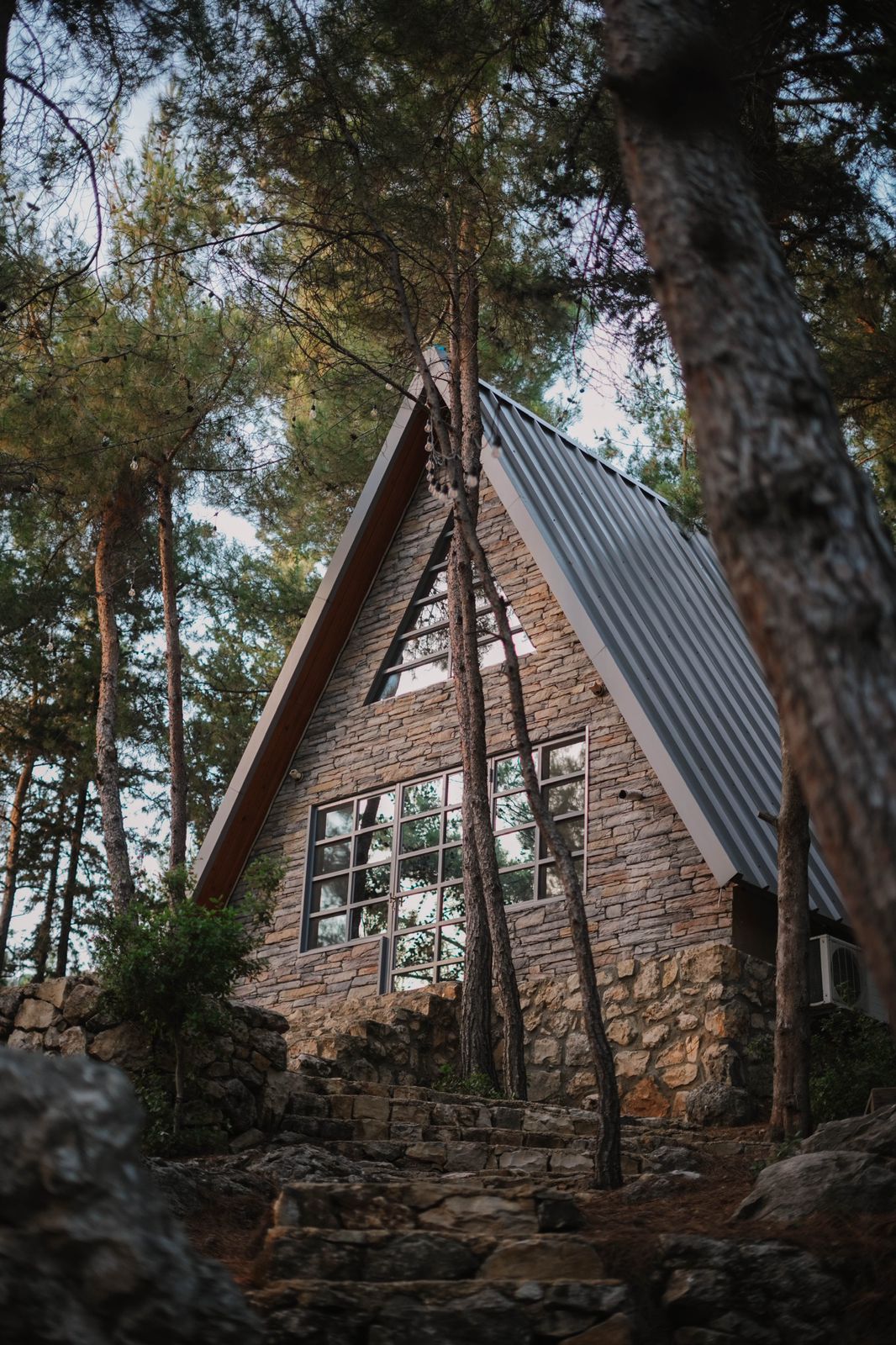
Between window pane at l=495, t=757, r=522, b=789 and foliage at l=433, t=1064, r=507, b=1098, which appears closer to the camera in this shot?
foliage at l=433, t=1064, r=507, b=1098

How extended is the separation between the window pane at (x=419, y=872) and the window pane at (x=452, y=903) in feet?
0.59

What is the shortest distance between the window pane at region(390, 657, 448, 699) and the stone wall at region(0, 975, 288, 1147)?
18.4 feet

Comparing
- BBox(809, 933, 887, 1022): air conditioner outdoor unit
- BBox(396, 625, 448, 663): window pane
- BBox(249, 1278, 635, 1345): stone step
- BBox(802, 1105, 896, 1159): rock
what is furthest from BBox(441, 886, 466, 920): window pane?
BBox(249, 1278, 635, 1345): stone step

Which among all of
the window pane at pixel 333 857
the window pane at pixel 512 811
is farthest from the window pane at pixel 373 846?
the window pane at pixel 512 811

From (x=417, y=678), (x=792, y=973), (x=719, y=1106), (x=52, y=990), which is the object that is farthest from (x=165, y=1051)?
(x=417, y=678)

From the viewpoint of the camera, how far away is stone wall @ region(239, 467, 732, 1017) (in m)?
11.2

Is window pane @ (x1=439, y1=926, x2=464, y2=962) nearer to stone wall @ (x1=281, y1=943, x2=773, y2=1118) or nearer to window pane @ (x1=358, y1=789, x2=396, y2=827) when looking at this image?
stone wall @ (x1=281, y1=943, x2=773, y2=1118)

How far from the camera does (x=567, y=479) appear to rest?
1419cm

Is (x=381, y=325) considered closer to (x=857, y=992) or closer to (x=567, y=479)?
(x=567, y=479)

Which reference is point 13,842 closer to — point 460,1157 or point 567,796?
point 567,796

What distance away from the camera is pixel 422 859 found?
12969 millimetres

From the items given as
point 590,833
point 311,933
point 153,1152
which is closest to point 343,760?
point 311,933

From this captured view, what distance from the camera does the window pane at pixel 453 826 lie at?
41.9 feet

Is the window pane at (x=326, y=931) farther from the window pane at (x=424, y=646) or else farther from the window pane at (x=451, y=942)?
the window pane at (x=424, y=646)
